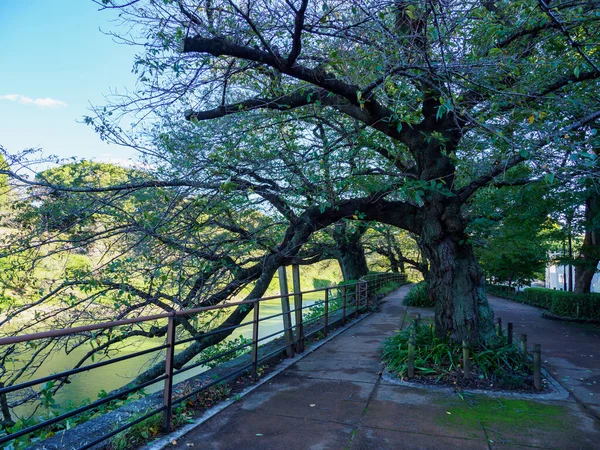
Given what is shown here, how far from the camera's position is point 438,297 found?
23.2 ft

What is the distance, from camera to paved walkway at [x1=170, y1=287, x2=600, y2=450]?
149 inches

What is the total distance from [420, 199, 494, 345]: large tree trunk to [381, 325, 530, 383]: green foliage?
0.87 feet

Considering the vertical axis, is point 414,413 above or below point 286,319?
below

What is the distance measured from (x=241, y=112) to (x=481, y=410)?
5.39 metres

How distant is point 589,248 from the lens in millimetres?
13859

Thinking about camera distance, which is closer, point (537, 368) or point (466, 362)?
point (537, 368)

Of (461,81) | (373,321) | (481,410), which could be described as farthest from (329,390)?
(373,321)

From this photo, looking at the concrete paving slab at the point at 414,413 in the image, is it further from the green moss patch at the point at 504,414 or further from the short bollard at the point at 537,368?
the short bollard at the point at 537,368

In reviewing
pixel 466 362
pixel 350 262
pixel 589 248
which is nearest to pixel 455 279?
pixel 466 362

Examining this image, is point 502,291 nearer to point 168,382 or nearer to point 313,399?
point 313,399

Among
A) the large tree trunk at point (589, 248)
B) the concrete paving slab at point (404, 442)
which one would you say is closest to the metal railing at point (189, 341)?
the concrete paving slab at point (404, 442)

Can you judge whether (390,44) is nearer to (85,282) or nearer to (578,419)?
(578,419)

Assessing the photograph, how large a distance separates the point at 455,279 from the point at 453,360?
132 cm

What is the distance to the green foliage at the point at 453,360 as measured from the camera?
5977 millimetres
